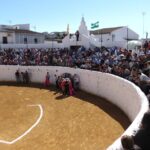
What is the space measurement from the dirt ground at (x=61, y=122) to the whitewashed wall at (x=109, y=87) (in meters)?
0.53

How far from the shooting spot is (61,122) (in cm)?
1705

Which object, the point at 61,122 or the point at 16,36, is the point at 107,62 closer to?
the point at 61,122

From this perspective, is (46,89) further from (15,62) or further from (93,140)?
(93,140)

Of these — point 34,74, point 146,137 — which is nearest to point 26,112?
point 34,74

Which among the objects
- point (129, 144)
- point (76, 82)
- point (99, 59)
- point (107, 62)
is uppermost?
point (99, 59)

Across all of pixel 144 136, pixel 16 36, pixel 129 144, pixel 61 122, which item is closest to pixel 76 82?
pixel 61 122

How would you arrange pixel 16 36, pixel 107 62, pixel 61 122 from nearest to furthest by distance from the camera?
pixel 61 122, pixel 107 62, pixel 16 36

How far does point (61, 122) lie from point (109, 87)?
498 centimetres

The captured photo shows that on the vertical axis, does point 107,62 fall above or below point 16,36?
below

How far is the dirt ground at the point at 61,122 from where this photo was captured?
13.8m

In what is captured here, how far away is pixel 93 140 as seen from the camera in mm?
13891

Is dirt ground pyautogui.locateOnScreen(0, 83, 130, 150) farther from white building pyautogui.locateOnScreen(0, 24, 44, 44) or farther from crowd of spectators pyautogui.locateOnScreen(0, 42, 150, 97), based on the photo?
white building pyautogui.locateOnScreen(0, 24, 44, 44)

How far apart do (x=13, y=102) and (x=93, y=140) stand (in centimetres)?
A: 1028

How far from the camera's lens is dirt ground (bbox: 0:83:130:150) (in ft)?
45.4
